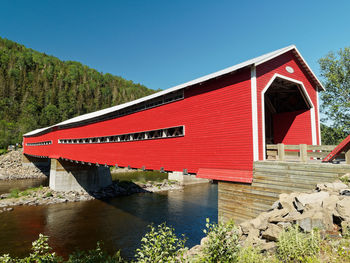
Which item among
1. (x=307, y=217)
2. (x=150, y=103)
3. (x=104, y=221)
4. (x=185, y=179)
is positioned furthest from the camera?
(x=185, y=179)

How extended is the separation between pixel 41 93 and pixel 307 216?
10260 cm

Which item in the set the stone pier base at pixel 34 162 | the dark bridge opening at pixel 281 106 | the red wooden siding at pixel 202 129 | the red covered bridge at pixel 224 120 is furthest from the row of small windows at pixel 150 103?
the stone pier base at pixel 34 162

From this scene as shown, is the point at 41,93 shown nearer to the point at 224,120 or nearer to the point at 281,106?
the point at 281,106

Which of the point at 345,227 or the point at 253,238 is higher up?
the point at 345,227

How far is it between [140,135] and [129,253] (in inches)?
310

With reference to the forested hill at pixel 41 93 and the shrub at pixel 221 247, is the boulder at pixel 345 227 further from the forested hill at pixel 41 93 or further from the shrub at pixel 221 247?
the forested hill at pixel 41 93

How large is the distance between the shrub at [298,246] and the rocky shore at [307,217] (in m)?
0.31

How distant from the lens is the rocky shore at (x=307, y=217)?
493cm

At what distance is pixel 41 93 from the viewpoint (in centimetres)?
8756

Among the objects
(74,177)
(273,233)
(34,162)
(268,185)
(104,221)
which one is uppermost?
(268,185)

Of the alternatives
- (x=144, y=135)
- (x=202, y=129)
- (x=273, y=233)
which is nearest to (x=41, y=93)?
(x=144, y=135)

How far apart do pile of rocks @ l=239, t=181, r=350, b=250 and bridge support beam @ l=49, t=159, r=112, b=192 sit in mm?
26854

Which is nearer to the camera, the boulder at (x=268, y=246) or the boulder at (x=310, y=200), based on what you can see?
the boulder at (x=268, y=246)

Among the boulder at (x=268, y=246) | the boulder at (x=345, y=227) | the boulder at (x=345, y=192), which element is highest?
the boulder at (x=345, y=192)
